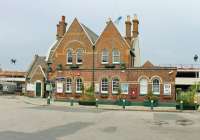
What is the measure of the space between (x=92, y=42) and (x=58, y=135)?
110ft

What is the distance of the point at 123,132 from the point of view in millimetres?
15930

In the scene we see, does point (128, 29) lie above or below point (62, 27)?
below

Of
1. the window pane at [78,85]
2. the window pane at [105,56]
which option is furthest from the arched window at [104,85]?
the window pane at [78,85]

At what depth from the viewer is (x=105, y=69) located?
151ft

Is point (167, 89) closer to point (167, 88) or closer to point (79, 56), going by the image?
point (167, 88)

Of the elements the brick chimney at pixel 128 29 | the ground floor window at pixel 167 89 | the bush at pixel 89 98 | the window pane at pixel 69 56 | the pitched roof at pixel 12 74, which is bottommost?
the bush at pixel 89 98

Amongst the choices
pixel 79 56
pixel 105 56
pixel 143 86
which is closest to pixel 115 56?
pixel 105 56

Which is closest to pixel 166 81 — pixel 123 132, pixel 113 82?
pixel 113 82

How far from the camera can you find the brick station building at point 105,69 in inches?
1711

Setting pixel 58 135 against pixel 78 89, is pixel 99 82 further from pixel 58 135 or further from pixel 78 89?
pixel 58 135

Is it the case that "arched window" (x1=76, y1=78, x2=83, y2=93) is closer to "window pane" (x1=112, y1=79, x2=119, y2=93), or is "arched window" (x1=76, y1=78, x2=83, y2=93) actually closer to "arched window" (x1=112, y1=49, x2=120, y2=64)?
"window pane" (x1=112, y1=79, x2=119, y2=93)

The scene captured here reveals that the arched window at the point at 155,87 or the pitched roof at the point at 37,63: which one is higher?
the pitched roof at the point at 37,63

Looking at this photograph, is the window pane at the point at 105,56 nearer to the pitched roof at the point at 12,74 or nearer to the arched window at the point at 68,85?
the arched window at the point at 68,85

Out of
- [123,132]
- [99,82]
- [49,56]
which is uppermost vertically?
[49,56]
